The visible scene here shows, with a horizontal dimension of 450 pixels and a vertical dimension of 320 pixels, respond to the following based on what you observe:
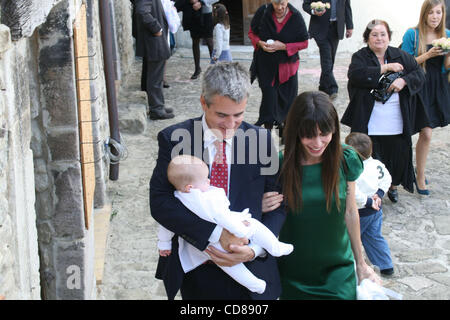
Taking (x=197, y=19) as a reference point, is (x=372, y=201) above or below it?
below

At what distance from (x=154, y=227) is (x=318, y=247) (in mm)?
2993

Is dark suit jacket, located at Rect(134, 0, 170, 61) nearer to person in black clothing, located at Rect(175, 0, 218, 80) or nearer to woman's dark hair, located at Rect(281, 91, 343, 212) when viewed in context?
person in black clothing, located at Rect(175, 0, 218, 80)

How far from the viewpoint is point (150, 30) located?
28.2ft

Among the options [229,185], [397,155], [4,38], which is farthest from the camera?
[397,155]

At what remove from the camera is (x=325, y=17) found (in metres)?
9.66

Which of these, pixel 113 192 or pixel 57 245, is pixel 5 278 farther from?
pixel 113 192

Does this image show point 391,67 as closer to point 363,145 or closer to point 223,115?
point 363,145

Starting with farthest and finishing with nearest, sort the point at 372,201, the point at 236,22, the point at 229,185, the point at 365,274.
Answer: the point at 236,22 → the point at 372,201 → the point at 365,274 → the point at 229,185

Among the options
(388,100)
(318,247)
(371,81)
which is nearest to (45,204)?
(318,247)

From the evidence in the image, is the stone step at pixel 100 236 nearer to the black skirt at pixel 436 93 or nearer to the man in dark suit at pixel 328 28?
the black skirt at pixel 436 93

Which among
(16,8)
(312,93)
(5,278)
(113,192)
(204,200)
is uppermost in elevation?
(16,8)

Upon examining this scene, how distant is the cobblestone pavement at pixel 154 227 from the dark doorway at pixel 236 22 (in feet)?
18.2

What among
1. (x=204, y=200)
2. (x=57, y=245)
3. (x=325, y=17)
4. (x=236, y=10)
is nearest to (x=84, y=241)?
(x=57, y=245)

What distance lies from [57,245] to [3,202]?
1599 mm
